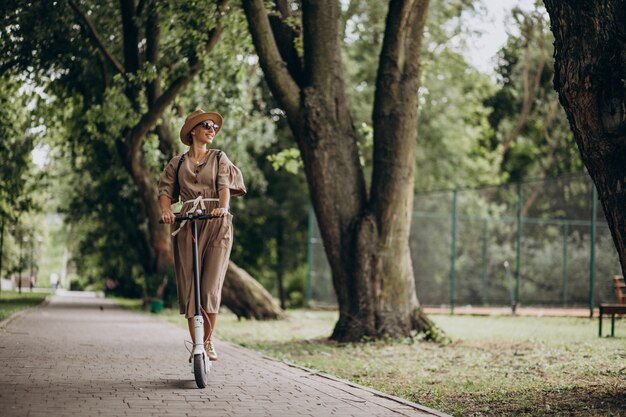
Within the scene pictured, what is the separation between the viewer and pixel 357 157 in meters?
13.8

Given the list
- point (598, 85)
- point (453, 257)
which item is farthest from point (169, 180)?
point (453, 257)

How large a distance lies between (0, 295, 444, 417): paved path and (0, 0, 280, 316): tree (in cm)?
730

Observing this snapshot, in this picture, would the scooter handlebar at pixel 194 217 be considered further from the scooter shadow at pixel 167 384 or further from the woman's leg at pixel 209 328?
the scooter shadow at pixel 167 384

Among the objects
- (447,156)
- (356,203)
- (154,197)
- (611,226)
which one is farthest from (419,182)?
(611,226)

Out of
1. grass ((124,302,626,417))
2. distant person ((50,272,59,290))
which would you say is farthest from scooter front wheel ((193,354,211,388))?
distant person ((50,272,59,290))

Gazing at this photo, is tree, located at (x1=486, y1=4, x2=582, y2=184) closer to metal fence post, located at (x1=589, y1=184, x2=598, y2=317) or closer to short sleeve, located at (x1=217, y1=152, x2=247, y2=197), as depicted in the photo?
metal fence post, located at (x1=589, y1=184, x2=598, y2=317)

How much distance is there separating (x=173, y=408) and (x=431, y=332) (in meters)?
7.39

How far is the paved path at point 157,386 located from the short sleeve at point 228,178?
1.66 m

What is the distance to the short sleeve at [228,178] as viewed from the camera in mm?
8125

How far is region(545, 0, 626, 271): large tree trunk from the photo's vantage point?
7.13m

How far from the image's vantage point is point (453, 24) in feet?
107

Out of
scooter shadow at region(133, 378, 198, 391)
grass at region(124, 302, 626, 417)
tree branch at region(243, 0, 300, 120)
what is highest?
tree branch at region(243, 0, 300, 120)

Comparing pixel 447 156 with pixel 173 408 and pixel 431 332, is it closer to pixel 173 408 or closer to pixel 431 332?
pixel 431 332

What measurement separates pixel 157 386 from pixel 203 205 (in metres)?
1.53
